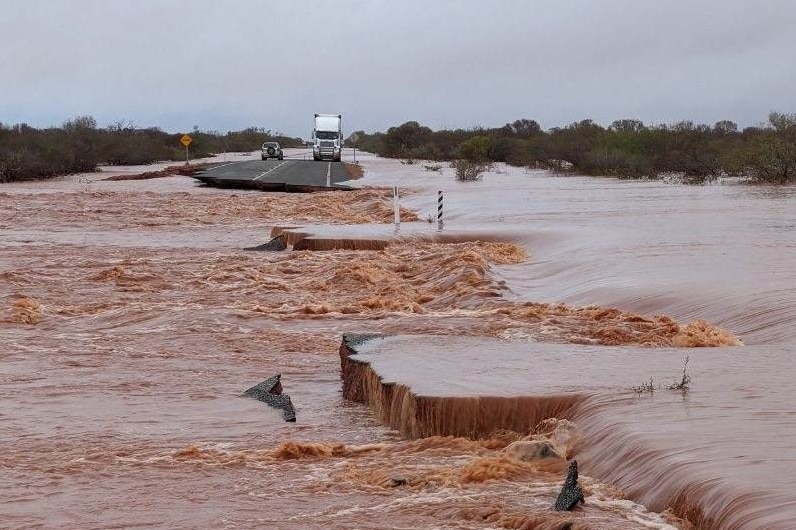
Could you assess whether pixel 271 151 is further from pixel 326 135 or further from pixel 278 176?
pixel 278 176

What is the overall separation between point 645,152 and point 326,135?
23.0 meters

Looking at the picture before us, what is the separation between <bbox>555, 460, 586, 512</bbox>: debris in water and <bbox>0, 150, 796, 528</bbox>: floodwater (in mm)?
104

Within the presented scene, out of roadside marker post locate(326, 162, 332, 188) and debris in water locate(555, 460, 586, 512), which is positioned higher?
roadside marker post locate(326, 162, 332, 188)

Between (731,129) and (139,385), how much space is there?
105964 mm

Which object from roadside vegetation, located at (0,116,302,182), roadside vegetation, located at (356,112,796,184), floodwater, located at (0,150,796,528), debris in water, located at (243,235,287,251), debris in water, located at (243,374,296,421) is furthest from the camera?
roadside vegetation, located at (0,116,302,182)

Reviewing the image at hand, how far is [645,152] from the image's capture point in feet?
246

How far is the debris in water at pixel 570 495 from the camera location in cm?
743

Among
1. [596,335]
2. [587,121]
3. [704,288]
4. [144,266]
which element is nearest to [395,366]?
[596,335]

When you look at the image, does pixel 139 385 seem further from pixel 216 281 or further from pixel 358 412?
pixel 216 281

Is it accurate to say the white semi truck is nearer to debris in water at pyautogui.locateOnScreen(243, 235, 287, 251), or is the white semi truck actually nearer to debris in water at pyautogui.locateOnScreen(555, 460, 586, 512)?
debris in water at pyautogui.locateOnScreen(243, 235, 287, 251)

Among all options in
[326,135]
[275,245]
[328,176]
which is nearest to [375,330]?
[275,245]

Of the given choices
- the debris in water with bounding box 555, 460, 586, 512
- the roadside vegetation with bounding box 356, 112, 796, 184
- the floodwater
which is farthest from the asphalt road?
the debris in water with bounding box 555, 460, 586, 512

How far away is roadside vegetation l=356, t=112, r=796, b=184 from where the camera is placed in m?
50.2

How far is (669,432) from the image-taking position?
8.59 m
